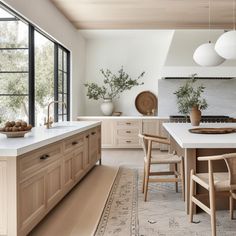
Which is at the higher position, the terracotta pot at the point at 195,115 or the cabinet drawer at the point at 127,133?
the terracotta pot at the point at 195,115

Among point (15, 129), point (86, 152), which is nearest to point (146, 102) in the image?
point (86, 152)

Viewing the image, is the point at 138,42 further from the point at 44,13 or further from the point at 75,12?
the point at 44,13

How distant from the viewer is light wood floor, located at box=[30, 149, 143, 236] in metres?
2.56

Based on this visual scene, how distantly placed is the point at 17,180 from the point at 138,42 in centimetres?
618

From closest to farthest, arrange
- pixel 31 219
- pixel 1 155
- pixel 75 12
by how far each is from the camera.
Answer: pixel 1 155
pixel 31 219
pixel 75 12

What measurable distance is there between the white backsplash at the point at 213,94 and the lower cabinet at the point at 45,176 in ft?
12.7

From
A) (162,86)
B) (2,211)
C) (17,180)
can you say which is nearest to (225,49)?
(17,180)

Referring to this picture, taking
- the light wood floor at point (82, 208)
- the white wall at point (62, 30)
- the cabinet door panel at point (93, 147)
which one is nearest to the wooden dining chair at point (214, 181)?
the light wood floor at point (82, 208)

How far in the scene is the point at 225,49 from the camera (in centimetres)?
286

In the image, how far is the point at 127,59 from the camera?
25.4 feet

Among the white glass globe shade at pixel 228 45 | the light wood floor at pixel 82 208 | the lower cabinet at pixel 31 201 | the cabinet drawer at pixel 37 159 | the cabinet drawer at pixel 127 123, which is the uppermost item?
the white glass globe shade at pixel 228 45

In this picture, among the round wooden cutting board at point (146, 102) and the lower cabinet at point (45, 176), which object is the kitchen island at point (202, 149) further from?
the round wooden cutting board at point (146, 102)

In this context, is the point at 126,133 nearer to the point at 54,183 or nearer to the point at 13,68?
the point at 13,68

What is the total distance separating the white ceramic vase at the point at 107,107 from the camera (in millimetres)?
7409
